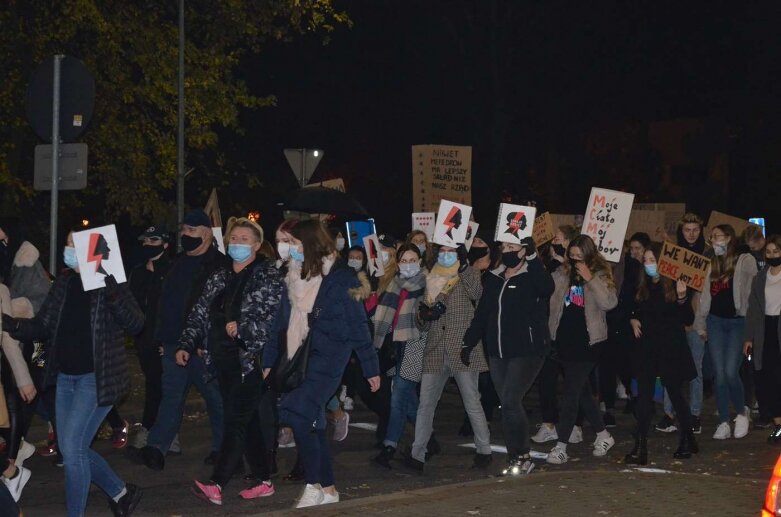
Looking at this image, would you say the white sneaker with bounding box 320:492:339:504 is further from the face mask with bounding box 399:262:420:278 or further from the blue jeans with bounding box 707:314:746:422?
the blue jeans with bounding box 707:314:746:422

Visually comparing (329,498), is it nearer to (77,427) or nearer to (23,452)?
(77,427)

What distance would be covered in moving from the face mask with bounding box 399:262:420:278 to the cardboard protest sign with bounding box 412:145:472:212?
8.54 metres

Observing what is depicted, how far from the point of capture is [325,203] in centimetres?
1586

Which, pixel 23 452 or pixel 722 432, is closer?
pixel 23 452

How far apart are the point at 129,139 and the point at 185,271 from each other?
10.1 meters

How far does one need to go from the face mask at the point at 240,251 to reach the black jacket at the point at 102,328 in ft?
4.78

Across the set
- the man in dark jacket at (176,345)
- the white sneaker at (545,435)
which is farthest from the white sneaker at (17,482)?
the white sneaker at (545,435)

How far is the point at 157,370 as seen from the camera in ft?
36.2

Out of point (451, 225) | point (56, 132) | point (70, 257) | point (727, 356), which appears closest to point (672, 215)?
point (727, 356)

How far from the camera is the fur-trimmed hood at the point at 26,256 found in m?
9.99

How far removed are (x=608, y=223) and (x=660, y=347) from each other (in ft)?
12.7

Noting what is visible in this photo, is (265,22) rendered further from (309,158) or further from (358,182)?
(358,182)

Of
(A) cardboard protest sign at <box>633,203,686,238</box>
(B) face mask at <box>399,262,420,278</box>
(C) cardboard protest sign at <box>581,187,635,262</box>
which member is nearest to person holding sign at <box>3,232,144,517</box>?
(B) face mask at <box>399,262,420,278</box>

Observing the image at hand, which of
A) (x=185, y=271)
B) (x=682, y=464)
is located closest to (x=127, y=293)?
(x=185, y=271)
